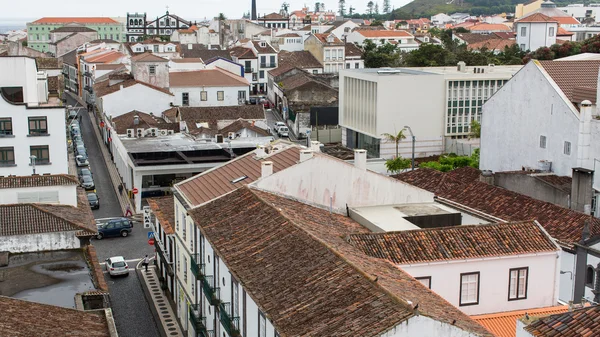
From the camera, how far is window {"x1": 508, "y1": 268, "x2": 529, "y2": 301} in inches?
1006

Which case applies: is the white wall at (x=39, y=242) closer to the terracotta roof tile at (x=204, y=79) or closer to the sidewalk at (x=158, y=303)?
the sidewalk at (x=158, y=303)

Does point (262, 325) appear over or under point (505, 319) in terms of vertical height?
over

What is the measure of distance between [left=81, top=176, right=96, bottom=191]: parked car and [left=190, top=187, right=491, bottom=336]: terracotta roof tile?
3691 cm

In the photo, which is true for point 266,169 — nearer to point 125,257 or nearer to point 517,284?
point 517,284

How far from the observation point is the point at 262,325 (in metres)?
21.1

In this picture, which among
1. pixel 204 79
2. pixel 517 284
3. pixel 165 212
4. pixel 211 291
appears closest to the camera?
pixel 517 284

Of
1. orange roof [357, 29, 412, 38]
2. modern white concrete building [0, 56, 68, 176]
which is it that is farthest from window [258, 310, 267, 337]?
orange roof [357, 29, 412, 38]

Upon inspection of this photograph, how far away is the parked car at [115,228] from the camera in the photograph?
51219mm

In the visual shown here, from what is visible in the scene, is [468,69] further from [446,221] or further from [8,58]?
[446,221]

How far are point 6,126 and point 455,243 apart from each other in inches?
1299

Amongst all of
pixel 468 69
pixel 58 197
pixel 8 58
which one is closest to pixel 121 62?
pixel 468 69

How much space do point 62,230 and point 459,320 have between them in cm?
1941

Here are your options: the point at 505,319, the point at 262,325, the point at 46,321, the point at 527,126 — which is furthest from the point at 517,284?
the point at 527,126

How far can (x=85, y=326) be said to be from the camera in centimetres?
2178
